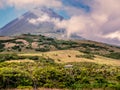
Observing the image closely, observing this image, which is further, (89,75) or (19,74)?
(89,75)

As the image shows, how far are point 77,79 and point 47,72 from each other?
15758 millimetres

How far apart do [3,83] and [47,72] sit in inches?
1088

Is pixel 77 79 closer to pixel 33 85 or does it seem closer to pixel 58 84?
pixel 58 84

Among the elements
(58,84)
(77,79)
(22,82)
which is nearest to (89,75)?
(77,79)

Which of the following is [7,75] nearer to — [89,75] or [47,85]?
[47,85]

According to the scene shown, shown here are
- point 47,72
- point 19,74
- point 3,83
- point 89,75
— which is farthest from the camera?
point 89,75

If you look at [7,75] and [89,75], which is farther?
[89,75]

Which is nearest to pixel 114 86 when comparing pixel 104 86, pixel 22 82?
pixel 104 86

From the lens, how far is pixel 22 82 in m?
155

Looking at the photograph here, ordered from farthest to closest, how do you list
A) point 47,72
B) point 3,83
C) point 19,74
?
point 47,72
point 19,74
point 3,83

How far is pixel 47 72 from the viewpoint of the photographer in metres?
167

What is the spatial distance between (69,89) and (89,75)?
38341 mm

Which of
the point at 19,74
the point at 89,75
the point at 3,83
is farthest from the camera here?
the point at 89,75

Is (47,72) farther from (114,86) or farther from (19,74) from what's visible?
(114,86)
